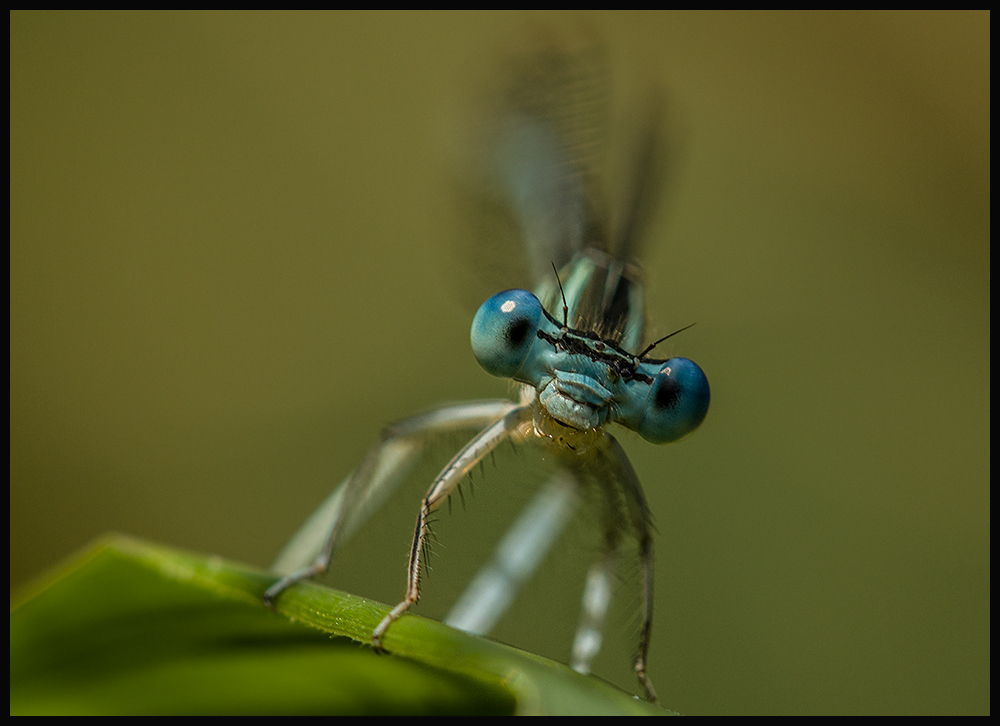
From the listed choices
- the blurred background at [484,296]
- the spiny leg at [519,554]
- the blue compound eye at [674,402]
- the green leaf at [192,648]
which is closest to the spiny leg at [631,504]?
the blue compound eye at [674,402]

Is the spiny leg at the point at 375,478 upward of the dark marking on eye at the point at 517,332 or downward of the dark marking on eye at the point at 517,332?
downward

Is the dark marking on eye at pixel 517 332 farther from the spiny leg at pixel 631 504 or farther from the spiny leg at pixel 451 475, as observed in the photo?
the spiny leg at pixel 631 504

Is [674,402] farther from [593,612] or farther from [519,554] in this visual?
[519,554]

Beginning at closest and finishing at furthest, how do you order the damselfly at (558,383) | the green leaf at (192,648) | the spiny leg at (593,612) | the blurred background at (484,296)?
the green leaf at (192,648)
the damselfly at (558,383)
the spiny leg at (593,612)
the blurred background at (484,296)

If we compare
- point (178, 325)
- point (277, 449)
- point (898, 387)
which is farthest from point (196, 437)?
point (898, 387)

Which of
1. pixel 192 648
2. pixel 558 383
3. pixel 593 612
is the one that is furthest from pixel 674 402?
pixel 192 648

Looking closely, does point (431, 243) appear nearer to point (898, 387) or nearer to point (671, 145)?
point (671, 145)
